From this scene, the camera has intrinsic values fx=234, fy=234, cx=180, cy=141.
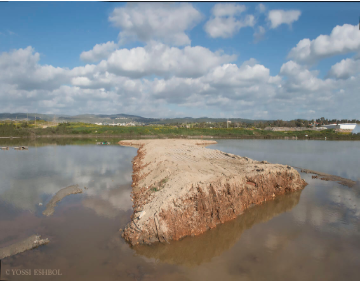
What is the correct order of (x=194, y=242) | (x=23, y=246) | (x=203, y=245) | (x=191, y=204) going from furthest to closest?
(x=191, y=204), (x=194, y=242), (x=203, y=245), (x=23, y=246)

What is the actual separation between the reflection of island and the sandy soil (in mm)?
3506

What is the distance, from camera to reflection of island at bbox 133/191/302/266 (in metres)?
7.74

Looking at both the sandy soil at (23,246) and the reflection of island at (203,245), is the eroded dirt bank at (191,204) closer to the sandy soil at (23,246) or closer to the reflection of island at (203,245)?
the reflection of island at (203,245)

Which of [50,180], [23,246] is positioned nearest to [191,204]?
[23,246]

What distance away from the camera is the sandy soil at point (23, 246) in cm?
777

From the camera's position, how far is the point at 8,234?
29.9ft

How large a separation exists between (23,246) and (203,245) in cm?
631

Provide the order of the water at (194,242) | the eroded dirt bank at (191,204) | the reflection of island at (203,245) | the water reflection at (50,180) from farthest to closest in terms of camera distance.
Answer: the water reflection at (50,180) → the eroded dirt bank at (191,204) → the reflection of island at (203,245) → the water at (194,242)

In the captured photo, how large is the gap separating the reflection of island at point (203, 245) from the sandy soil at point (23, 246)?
11.5ft

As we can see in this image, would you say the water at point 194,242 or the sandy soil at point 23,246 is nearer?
the water at point 194,242

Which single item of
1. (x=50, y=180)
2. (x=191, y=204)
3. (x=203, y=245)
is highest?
(x=191, y=204)

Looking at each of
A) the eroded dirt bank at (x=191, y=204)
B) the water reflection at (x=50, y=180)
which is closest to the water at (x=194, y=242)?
the water reflection at (x=50, y=180)

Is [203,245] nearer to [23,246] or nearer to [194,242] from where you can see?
[194,242]

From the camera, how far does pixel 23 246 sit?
321 inches
